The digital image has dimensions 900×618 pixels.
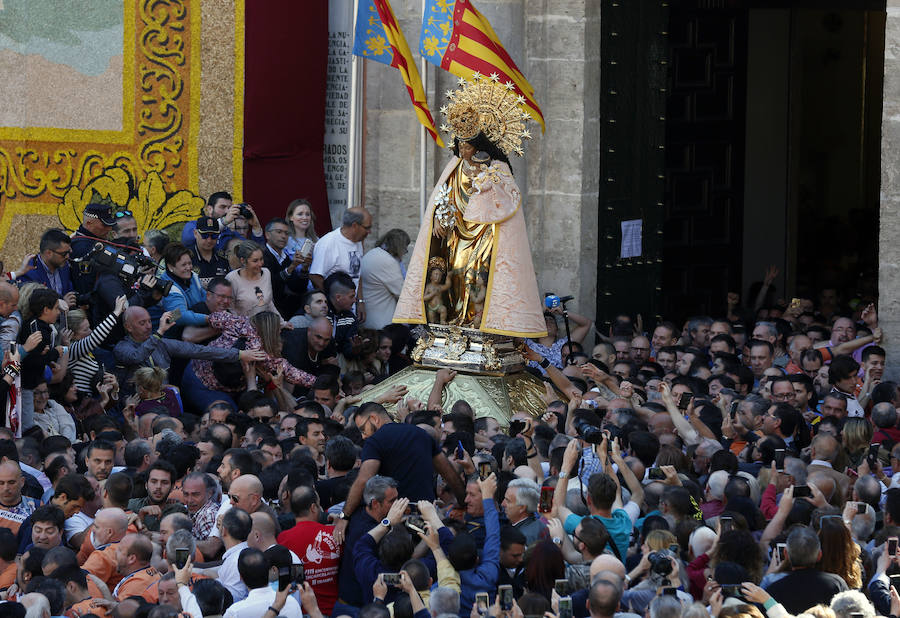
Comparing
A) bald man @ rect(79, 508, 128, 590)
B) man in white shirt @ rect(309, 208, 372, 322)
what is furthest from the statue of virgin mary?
bald man @ rect(79, 508, 128, 590)

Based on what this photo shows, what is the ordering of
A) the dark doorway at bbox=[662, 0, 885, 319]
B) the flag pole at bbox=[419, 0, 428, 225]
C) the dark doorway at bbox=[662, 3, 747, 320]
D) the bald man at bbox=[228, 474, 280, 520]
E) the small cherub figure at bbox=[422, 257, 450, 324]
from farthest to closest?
the dark doorway at bbox=[662, 0, 885, 319] < the dark doorway at bbox=[662, 3, 747, 320] < the flag pole at bbox=[419, 0, 428, 225] < the small cherub figure at bbox=[422, 257, 450, 324] < the bald man at bbox=[228, 474, 280, 520]

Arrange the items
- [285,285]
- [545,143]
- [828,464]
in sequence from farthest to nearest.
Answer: [545,143] → [285,285] → [828,464]

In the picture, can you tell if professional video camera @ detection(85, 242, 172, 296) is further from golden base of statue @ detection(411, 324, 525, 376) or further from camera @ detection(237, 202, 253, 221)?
golden base of statue @ detection(411, 324, 525, 376)

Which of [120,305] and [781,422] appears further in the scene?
[120,305]

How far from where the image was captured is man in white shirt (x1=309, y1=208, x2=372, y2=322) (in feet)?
43.4

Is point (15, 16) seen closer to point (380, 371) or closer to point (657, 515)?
point (380, 371)

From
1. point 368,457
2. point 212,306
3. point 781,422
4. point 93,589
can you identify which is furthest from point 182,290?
point 93,589

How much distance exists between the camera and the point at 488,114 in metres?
11.6

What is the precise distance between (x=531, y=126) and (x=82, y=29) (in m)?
3.92

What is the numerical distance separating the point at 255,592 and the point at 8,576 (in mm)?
1229

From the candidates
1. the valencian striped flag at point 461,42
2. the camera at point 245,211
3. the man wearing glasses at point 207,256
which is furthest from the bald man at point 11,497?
the valencian striped flag at point 461,42

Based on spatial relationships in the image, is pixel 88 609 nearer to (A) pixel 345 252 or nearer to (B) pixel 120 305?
(B) pixel 120 305

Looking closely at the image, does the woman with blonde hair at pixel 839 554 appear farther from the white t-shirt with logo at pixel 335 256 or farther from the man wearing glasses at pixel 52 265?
the white t-shirt with logo at pixel 335 256

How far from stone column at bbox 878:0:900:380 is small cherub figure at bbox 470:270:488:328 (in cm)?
319
